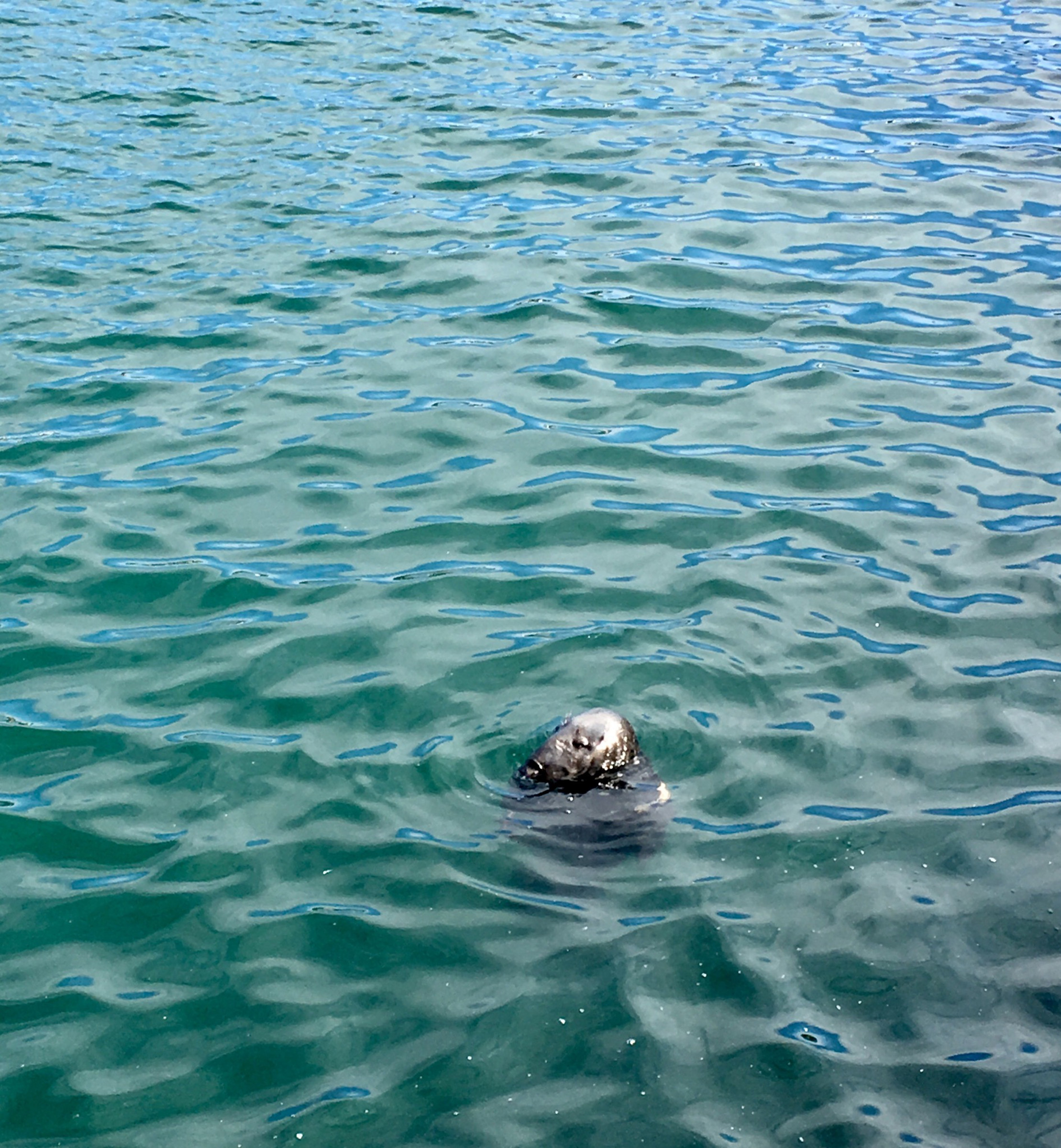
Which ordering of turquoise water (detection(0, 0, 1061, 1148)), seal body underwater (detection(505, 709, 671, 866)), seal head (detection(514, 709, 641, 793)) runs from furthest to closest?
seal head (detection(514, 709, 641, 793)) → seal body underwater (detection(505, 709, 671, 866)) → turquoise water (detection(0, 0, 1061, 1148))

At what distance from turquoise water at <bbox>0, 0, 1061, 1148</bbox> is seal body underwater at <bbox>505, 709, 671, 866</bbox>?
102mm

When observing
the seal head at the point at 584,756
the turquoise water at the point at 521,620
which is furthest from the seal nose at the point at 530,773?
the turquoise water at the point at 521,620

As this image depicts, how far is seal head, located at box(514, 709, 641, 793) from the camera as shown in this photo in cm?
593

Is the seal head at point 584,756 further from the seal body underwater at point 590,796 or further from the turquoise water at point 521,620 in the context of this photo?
the turquoise water at point 521,620

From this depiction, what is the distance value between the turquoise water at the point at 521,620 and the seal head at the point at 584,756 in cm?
28

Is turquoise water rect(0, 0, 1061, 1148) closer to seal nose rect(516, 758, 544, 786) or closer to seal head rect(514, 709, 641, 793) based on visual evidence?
seal nose rect(516, 758, 544, 786)

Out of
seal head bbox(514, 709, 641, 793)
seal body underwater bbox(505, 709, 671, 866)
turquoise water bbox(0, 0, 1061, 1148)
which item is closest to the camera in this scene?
turquoise water bbox(0, 0, 1061, 1148)

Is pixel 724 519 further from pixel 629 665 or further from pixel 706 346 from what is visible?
pixel 706 346

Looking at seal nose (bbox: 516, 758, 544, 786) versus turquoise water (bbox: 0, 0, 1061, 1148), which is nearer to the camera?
turquoise water (bbox: 0, 0, 1061, 1148)

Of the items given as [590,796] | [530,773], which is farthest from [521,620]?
[590,796]

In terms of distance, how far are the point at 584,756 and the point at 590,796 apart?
192 millimetres

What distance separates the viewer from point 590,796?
5953 millimetres

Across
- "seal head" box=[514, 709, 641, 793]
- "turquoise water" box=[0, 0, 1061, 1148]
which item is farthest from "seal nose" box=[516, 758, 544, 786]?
"turquoise water" box=[0, 0, 1061, 1148]

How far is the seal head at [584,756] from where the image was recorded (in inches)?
233
